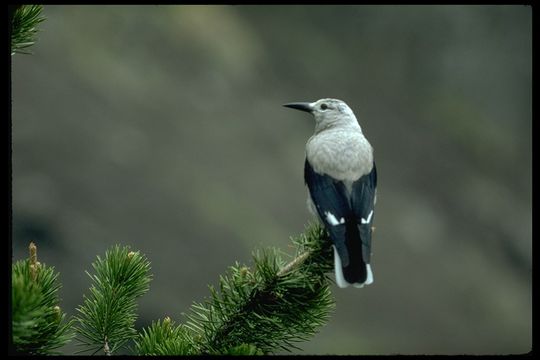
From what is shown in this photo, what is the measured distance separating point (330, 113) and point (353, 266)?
2008 mm

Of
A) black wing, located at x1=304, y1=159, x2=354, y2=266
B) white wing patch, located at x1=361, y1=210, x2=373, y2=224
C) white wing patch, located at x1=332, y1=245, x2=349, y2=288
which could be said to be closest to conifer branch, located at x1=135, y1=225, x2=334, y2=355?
white wing patch, located at x1=332, y1=245, x2=349, y2=288

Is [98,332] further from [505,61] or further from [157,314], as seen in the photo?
[505,61]

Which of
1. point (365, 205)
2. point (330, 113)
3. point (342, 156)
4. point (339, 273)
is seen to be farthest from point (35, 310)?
point (330, 113)

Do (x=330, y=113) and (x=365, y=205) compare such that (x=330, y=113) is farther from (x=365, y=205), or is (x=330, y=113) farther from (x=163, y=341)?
(x=163, y=341)

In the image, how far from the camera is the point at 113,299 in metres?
2.60

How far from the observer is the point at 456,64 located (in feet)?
84.3

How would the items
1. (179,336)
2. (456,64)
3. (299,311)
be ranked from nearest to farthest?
(179,336), (299,311), (456,64)

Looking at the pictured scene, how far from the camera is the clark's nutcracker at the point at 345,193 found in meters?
3.09

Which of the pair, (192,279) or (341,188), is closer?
(341,188)
